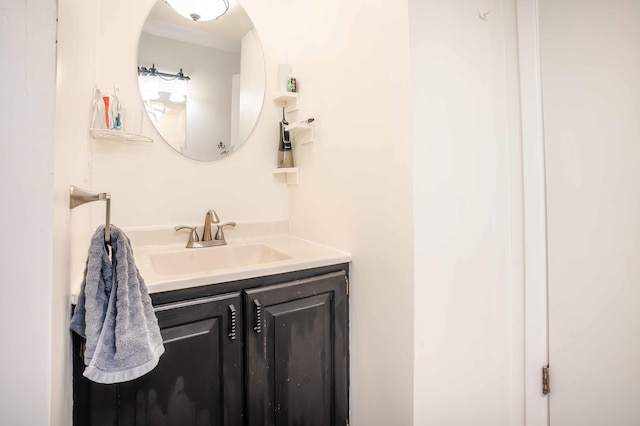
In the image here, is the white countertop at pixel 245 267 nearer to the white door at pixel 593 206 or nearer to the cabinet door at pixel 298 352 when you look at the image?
the cabinet door at pixel 298 352

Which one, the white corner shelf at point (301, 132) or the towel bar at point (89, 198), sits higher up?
the white corner shelf at point (301, 132)

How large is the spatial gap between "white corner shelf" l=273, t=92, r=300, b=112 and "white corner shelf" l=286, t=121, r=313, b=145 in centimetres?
Answer: 13

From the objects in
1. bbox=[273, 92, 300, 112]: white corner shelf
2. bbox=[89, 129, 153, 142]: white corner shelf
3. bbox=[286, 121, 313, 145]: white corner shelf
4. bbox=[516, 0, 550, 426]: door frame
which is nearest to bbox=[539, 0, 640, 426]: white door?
bbox=[516, 0, 550, 426]: door frame

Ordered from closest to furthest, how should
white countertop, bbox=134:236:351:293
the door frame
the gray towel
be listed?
the gray towel < white countertop, bbox=134:236:351:293 < the door frame

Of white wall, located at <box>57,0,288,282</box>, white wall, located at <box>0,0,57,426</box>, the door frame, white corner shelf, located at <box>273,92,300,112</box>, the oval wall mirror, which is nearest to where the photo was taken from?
white wall, located at <box>0,0,57,426</box>

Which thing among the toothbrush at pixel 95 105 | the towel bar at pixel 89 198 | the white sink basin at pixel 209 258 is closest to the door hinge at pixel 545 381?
the white sink basin at pixel 209 258

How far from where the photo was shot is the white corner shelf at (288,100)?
163cm

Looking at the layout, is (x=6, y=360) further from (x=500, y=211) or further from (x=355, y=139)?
(x=500, y=211)

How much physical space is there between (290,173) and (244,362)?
1067mm

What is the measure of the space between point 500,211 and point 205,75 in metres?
1.58

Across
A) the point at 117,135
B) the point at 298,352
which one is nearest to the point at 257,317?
the point at 298,352

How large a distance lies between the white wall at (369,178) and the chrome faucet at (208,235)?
0.49 meters

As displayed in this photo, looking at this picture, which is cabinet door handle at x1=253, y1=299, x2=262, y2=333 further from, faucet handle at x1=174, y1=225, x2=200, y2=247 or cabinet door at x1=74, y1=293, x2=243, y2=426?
faucet handle at x1=174, y1=225, x2=200, y2=247

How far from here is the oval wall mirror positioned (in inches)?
56.8
